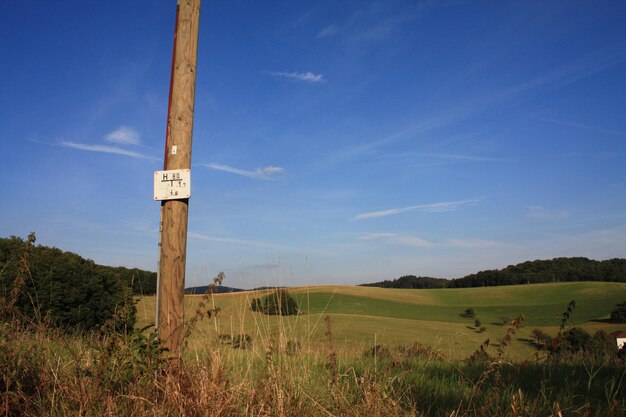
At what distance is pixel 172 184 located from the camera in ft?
15.4

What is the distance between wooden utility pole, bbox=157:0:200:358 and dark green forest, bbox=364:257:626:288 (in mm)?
74044

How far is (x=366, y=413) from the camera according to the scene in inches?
128

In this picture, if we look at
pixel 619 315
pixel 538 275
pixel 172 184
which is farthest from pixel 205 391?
pixel 538 275

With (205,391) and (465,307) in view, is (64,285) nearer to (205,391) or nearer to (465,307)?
(205,391)

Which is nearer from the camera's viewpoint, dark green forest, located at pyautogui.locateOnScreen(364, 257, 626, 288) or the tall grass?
the tall grass

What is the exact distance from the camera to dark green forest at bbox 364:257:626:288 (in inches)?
3103

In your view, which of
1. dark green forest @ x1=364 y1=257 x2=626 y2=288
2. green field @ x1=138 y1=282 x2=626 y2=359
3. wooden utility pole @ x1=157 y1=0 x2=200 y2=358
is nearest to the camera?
wooden utility pole @ x1=157 y1=0 x2=200 y2=358

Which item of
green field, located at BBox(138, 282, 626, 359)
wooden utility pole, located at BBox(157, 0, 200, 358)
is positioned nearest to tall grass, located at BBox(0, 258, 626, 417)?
wooden utility pole, located at BBox(157, 0, 200, 358)

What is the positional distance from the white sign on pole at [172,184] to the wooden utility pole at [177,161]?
92mm

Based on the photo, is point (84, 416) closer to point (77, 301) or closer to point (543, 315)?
point (77, 301)

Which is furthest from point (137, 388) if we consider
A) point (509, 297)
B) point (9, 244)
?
point (509, 297)

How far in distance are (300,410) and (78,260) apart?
966 centimetres

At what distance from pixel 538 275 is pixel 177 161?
304 feet

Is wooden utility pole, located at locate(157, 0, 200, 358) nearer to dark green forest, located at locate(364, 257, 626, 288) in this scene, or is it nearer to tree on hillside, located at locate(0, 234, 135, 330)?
tree on hillside, located at locate(0, 234, 135, 330)
